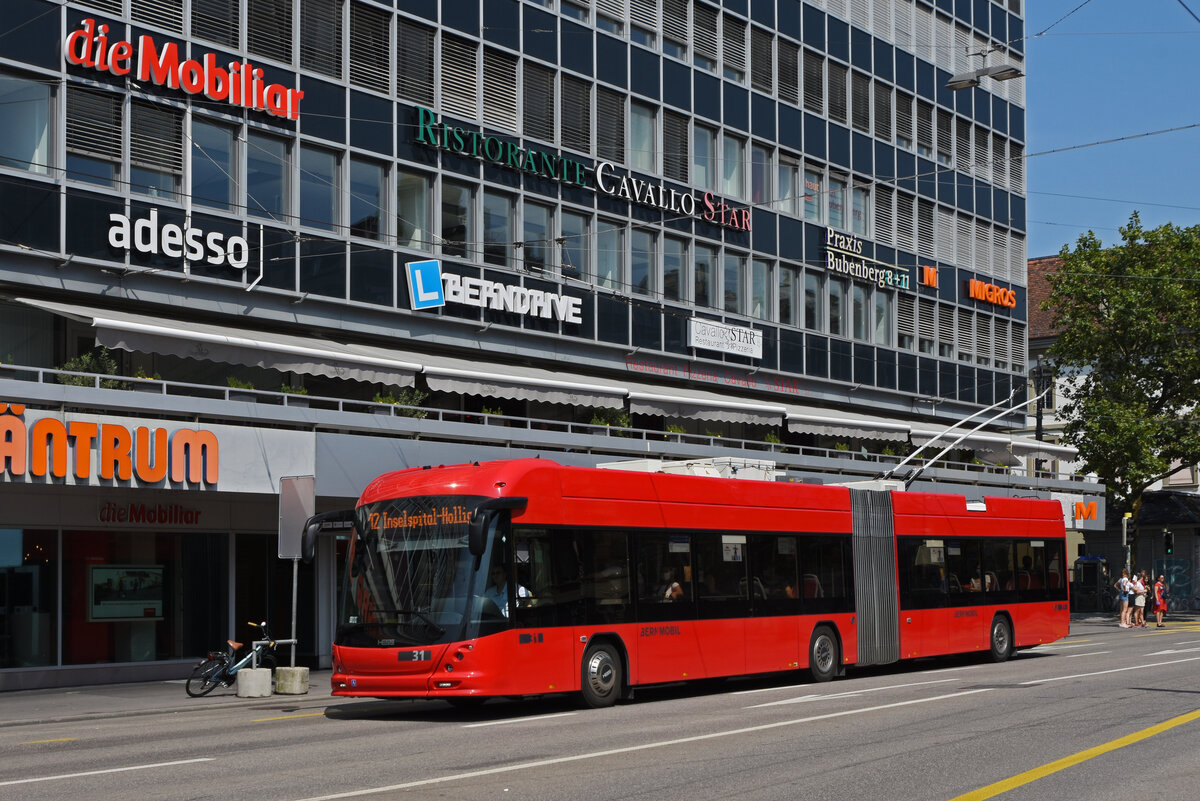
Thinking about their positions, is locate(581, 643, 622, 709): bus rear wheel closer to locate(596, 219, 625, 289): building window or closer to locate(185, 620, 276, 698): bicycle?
locate(185, 620, 276, 698): bicycle

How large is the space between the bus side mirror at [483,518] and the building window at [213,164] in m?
12.2

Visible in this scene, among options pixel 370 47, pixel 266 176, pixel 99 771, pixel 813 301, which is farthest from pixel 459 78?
pixel 99 771

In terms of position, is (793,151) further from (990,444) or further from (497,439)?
(497,439)

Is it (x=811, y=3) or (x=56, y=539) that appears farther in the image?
(x=811, y=3)

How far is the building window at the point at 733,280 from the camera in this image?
3944 centimetres

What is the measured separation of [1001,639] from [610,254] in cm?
1343

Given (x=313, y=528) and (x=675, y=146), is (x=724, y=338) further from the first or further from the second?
(x=313, y=528)

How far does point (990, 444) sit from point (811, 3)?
15636mm

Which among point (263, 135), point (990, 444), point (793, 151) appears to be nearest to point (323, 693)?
point (263, 135)

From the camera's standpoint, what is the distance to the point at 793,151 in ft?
138

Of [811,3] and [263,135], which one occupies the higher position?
[811,3]

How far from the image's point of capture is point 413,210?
102ft

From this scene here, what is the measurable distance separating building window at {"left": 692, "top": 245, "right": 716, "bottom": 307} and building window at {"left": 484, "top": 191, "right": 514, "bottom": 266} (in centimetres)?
692

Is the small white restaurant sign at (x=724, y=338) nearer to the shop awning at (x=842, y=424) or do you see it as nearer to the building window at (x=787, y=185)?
the shop awning at (x=842, y=424)
